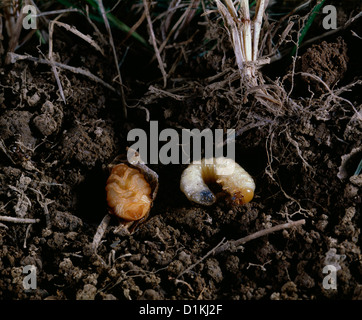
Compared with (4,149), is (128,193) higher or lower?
lower

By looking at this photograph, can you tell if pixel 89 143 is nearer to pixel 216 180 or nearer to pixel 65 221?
pixel 65 221

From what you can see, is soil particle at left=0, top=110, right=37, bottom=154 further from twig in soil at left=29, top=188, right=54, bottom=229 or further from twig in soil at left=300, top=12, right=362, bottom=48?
twig in soil at left=300, top=12, right=362, bottom=48

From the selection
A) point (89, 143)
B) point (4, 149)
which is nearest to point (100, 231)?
point (89, 143)


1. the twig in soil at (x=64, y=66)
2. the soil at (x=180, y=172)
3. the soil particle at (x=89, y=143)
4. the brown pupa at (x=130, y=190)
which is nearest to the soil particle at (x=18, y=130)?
the soil at (x=180, y=172)

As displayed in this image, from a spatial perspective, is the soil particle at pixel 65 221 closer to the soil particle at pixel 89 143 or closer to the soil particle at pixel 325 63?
the soil particle at pixel 89 143

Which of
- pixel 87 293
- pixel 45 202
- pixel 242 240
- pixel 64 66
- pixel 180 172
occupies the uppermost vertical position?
pixel 64 66

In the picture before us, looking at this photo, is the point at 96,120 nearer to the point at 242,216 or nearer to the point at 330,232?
the point at 242,216
